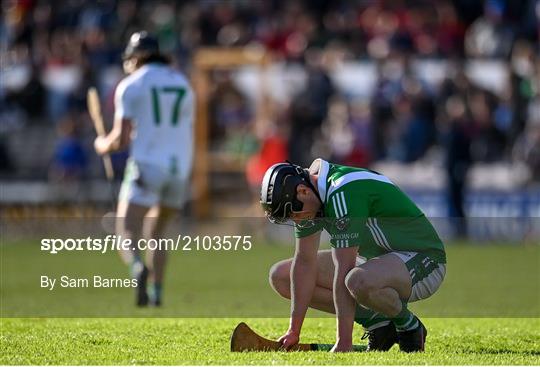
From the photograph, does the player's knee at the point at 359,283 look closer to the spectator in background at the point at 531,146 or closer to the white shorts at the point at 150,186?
the white shorts at the point at 150,186

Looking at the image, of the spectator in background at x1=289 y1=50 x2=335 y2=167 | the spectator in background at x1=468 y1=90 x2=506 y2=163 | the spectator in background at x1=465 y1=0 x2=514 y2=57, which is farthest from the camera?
the spectator in background at x1=465 y1=0 x2=514 y2=57

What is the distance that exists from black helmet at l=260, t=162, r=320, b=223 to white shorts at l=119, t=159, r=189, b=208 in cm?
469

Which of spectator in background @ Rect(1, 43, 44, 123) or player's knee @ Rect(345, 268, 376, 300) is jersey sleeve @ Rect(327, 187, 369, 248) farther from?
spectator in background @ Rect(1, 43, 44, 123)

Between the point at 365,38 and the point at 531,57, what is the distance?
355cm

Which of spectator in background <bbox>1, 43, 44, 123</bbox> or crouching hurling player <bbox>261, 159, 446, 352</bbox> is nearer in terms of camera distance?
crouching hurling player <bbox>261, 159, 446, 352</bbox>

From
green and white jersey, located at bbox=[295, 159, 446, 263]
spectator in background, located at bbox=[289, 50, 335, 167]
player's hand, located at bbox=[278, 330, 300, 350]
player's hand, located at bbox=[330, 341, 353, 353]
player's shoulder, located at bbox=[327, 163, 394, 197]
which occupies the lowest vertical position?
spectator in background, located at bbox=[289, 50, 335, 167]

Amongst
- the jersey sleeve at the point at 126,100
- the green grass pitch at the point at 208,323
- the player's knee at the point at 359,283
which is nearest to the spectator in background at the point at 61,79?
the green grass pitch at the point at 208,323

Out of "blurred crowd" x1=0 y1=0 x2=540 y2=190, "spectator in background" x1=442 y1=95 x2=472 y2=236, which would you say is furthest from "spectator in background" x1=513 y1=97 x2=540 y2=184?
"spectator in background" x1=442 y1=95 x2=472 y2=236

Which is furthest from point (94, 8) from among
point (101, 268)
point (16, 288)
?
point (101, 268)

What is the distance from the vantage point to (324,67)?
2697 centimetres

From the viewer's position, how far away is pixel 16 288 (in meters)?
15.9

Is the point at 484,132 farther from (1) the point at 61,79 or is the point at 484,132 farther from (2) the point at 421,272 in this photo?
(2) the point at 421,272

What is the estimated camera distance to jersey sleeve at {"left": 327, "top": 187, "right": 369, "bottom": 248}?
28.2 feet

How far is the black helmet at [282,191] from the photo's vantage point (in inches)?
344
